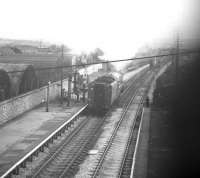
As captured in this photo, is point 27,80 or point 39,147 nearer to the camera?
point 39,147

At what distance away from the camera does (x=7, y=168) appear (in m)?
11.5

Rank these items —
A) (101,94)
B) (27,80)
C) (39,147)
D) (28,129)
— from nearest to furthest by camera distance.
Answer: (39,147) < (28,129) < (101,94) < (27,80)

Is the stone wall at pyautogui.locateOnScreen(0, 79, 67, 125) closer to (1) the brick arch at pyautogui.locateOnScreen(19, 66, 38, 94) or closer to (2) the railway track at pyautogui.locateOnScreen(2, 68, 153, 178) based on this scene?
(1) the brick arch at pyautogui.locateOnScreen(19, 66, 38, 94)

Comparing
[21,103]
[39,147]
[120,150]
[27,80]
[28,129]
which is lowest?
[120,150]

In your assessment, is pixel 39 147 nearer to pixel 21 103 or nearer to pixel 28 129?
pixel 28 129

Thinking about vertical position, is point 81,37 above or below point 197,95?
above

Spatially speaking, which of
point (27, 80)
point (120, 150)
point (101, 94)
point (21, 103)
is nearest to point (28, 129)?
point (21, 103)

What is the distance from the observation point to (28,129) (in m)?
17.8

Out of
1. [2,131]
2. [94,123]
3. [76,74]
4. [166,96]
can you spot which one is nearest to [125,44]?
[76,74]

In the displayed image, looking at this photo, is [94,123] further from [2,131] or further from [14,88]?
[14,88]

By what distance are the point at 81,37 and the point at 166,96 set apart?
11353mm

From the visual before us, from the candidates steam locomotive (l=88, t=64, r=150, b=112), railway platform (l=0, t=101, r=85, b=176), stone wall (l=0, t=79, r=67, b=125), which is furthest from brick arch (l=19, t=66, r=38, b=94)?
steam locomotive (l=88, t=64, r=150, b=112)

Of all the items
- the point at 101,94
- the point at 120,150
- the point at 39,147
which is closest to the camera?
the point at 39,147

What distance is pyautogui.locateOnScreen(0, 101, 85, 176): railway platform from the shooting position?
44.1 ft
